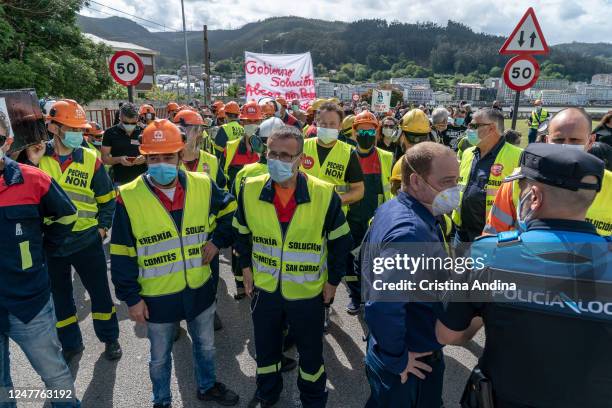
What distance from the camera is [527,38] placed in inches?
221

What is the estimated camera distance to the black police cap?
59.1 inches

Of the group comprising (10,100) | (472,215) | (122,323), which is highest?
(10,100)

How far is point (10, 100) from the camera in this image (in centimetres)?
377

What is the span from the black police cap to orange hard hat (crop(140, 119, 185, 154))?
7.29ft

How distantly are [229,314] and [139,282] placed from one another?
1.97 meters

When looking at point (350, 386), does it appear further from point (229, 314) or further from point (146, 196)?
point (146, 196)

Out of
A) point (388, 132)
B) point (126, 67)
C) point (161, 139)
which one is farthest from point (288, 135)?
point (126, 67)

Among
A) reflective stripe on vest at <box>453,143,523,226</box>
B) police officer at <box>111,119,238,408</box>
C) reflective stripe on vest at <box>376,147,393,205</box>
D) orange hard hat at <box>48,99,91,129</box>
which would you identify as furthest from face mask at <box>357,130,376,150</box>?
orange hard hat at <box>48,99,91,129</box>

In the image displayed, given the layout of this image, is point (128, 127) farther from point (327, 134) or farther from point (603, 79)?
point (603, 79)

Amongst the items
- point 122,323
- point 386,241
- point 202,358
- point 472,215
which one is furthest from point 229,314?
point 386,241

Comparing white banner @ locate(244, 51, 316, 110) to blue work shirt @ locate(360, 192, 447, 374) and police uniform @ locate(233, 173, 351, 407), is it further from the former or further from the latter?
blue work shirt @ locate(360, 192, 447, 374)

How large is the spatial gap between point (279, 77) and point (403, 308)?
33.4 feet

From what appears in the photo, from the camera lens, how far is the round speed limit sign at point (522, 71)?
224 inches

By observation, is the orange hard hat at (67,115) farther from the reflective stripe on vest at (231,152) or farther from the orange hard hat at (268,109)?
the orange hard hat at (268,109)
